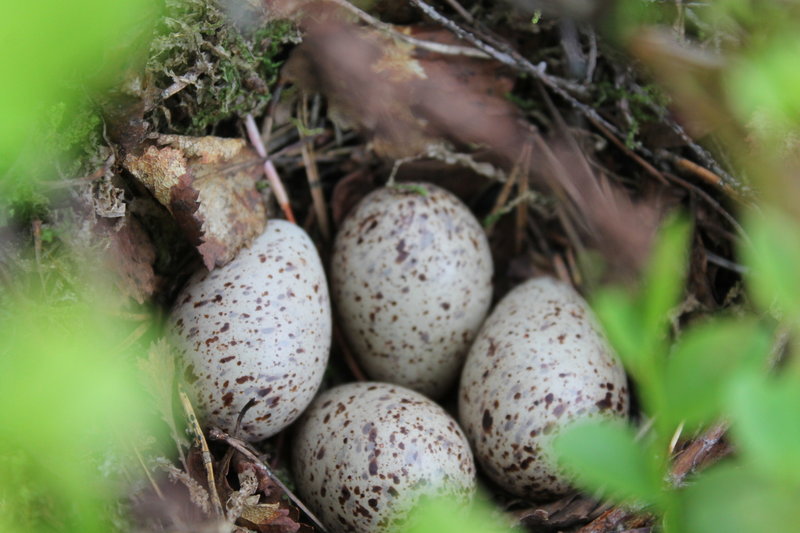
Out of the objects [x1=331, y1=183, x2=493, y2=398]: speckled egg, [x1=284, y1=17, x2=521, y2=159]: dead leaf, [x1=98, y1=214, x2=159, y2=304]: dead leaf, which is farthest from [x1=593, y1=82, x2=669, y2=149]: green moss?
[x1=98, y1=214, x2=159, y2=304]: dead leaf

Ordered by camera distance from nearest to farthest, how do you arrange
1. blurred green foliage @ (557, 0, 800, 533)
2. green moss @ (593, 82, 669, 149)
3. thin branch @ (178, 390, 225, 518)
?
blurred green foliage @ (557, 0, 800, 533) → thin branch @ (178, 390, 225, 518) → green moss @ (593, 82, 669, 149)

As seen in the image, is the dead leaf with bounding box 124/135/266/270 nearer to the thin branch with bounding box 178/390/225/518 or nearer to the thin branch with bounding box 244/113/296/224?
the thin branch with bounding box 244/113/296/224

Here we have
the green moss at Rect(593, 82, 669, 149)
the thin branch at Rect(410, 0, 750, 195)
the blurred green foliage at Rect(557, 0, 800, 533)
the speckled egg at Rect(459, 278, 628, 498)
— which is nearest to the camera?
the blurred green foliage at Rect(557, 0, 800, 533)

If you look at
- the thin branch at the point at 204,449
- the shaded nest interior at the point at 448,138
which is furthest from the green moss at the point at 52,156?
the thin branch at the point at 204,449

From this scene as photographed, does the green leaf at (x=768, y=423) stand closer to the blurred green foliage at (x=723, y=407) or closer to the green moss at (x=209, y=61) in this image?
the blurred green foliage at (x=723, y=407)

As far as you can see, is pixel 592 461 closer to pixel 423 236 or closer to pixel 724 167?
pixel 423 236

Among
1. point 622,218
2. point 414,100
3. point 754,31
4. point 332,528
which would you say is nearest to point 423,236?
point 414,100
